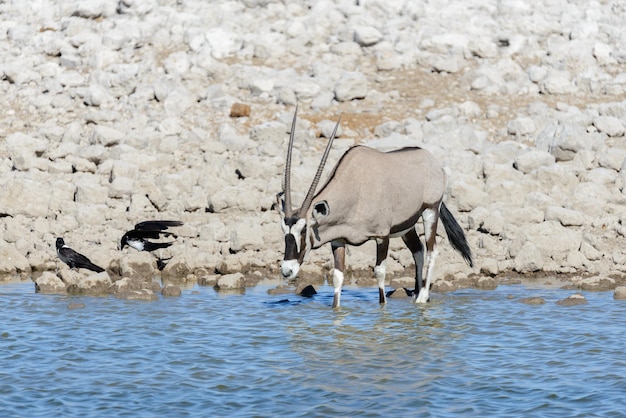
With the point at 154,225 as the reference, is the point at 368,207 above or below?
above

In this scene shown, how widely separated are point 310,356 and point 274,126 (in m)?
11.2

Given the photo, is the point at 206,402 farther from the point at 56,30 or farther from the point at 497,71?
the point at 56,30

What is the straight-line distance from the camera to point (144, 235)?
15258 mm

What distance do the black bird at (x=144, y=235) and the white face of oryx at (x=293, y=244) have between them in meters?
4.43

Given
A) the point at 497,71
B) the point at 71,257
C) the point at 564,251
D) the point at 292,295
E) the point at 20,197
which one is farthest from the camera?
the point at 497,71

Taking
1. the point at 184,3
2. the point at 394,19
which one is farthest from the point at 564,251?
the point at 184,3

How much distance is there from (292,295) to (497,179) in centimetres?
617

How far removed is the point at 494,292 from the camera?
1342cm

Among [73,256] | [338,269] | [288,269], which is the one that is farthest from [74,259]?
[288,269]

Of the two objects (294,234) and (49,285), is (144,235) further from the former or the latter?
(294,234)

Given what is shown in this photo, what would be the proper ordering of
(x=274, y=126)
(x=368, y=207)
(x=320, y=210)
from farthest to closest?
(x=274, y=126) < (x=368, y=207) < (x=320, y=210)

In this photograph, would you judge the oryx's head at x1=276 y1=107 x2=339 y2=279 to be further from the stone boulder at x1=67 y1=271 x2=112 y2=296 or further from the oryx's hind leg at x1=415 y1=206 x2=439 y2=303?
the stone boulder at x1=67 y1=271 x2=112 y2=296

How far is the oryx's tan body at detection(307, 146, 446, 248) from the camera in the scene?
11.8 metres

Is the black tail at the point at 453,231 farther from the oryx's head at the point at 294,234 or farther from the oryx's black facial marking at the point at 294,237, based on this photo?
the oryx's black facial marking at the point at 294,237
